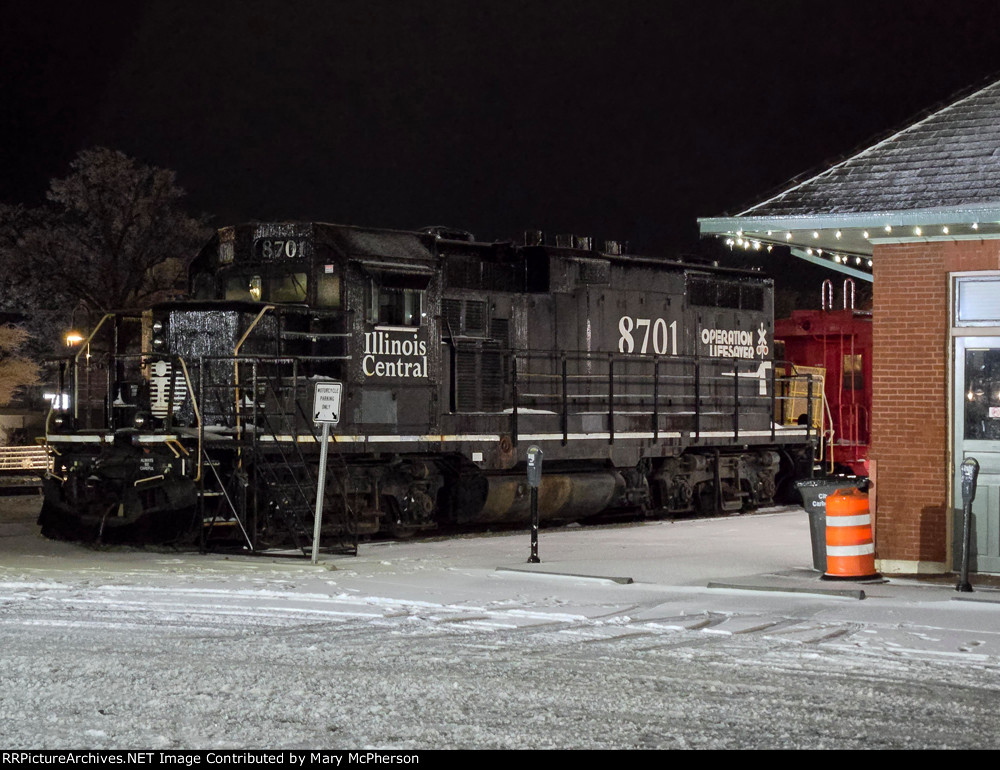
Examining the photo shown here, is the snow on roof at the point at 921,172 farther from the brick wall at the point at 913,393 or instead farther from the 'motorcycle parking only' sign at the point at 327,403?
the 'motorcycle parking only' sign at the point at 327,403

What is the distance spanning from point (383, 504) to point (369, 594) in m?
5.51

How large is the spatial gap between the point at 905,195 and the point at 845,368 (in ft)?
41.0

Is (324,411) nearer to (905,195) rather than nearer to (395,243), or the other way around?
(395,243)

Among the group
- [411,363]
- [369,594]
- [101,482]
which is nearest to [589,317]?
[411,363]

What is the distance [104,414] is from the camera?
15.4 m

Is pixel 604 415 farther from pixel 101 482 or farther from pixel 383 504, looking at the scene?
pixel 101 482

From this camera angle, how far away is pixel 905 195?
460 inches

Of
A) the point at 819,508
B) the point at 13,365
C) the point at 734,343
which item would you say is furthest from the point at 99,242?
the point at 819,508

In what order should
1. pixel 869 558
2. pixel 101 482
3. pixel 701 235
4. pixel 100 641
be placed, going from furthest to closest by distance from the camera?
pixel 101 482 → pixel 701 235 → pixel 869 558 → pixel 100 641

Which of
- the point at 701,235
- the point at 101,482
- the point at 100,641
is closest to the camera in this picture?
the point at 100,641

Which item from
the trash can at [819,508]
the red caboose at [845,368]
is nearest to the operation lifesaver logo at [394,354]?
the trash can at [819,508]

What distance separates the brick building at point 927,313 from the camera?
38.0 ft

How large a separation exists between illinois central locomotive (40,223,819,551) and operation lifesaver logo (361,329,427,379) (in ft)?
0.09

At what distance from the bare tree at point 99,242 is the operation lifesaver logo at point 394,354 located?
22672 millimetres
